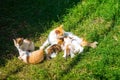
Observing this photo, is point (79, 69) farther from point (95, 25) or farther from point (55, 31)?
point (95, 25)

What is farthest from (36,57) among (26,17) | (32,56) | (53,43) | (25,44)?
(26,17)

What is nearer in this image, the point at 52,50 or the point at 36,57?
the point at 36,57

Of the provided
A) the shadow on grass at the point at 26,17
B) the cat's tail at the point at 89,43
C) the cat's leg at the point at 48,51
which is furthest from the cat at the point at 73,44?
the shadow on grass at the point at 26,17

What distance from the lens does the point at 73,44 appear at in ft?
21.7

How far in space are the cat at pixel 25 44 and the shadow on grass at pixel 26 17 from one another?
33cm

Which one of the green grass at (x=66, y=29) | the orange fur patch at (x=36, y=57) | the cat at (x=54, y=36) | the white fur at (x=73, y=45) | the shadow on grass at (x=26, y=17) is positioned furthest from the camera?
the shadow on grass at (x=26, y=17)

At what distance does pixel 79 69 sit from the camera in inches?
247

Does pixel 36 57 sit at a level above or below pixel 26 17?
below

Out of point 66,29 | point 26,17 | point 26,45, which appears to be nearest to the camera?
point 26,45

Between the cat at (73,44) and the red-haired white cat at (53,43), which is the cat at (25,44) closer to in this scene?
the red-haired white cat at (53,43)

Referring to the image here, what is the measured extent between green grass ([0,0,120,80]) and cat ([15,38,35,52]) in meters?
0.24

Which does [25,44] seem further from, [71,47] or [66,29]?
[66,29]

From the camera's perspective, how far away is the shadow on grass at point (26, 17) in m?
7.20

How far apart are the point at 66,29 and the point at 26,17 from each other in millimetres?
966
